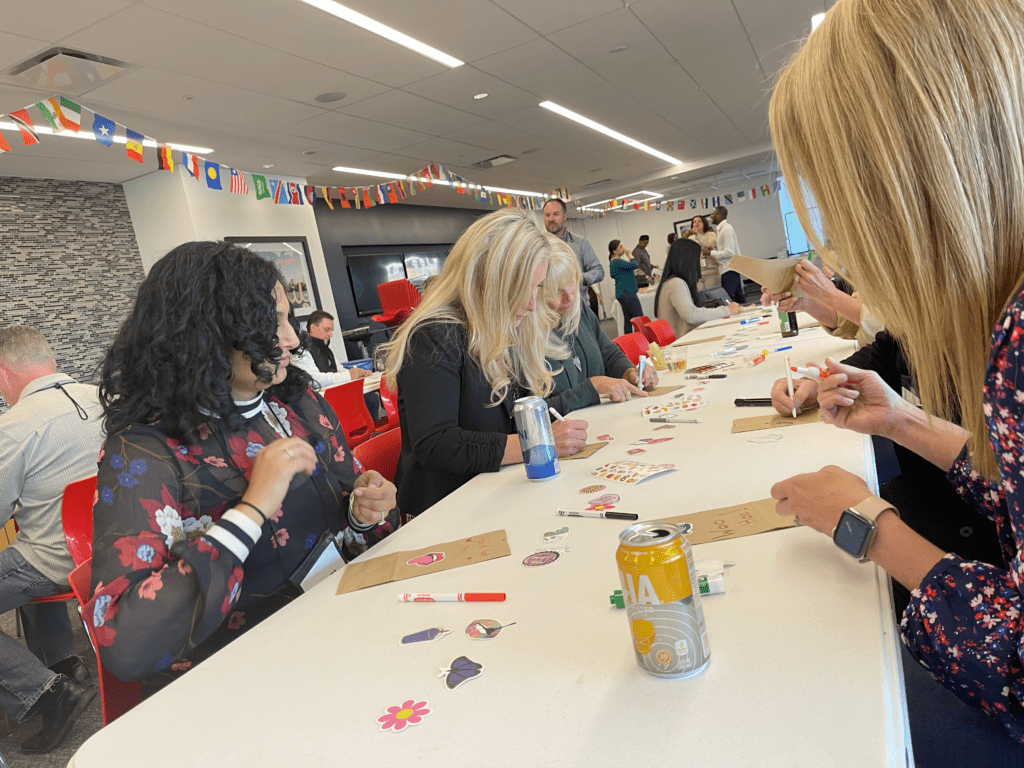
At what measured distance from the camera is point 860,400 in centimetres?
127

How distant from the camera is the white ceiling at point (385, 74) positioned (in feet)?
12.8

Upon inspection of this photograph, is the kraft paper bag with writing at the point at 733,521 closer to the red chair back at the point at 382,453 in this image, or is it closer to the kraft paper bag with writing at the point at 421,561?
the kraft paper bag with writing at the point at 421,561

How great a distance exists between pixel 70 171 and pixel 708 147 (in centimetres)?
934

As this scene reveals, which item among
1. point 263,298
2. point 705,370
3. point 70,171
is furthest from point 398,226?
point 263,298

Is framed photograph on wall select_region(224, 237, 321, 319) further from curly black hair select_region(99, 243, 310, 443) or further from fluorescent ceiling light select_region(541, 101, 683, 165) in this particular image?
curly black hair select_region(99, 243, 310, 443)

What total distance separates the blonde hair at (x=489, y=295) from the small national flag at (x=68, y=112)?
356 cm

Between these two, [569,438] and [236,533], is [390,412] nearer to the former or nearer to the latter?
[569,438]

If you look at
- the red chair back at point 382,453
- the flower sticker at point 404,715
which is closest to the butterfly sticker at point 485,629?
the flower sticker at point 404,715

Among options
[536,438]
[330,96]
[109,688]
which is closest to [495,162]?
[330,96]

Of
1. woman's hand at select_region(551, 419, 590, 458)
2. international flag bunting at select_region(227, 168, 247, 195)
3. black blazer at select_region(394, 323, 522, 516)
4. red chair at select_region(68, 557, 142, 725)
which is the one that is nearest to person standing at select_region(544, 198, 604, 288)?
international flag bunting at select_region(227, 168, 247, 195)

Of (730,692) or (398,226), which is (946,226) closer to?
(730,692)

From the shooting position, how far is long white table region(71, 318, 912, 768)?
0.64m

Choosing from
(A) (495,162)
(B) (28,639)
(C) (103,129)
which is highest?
(A) (495,162)

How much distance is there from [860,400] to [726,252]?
20.7 feet
